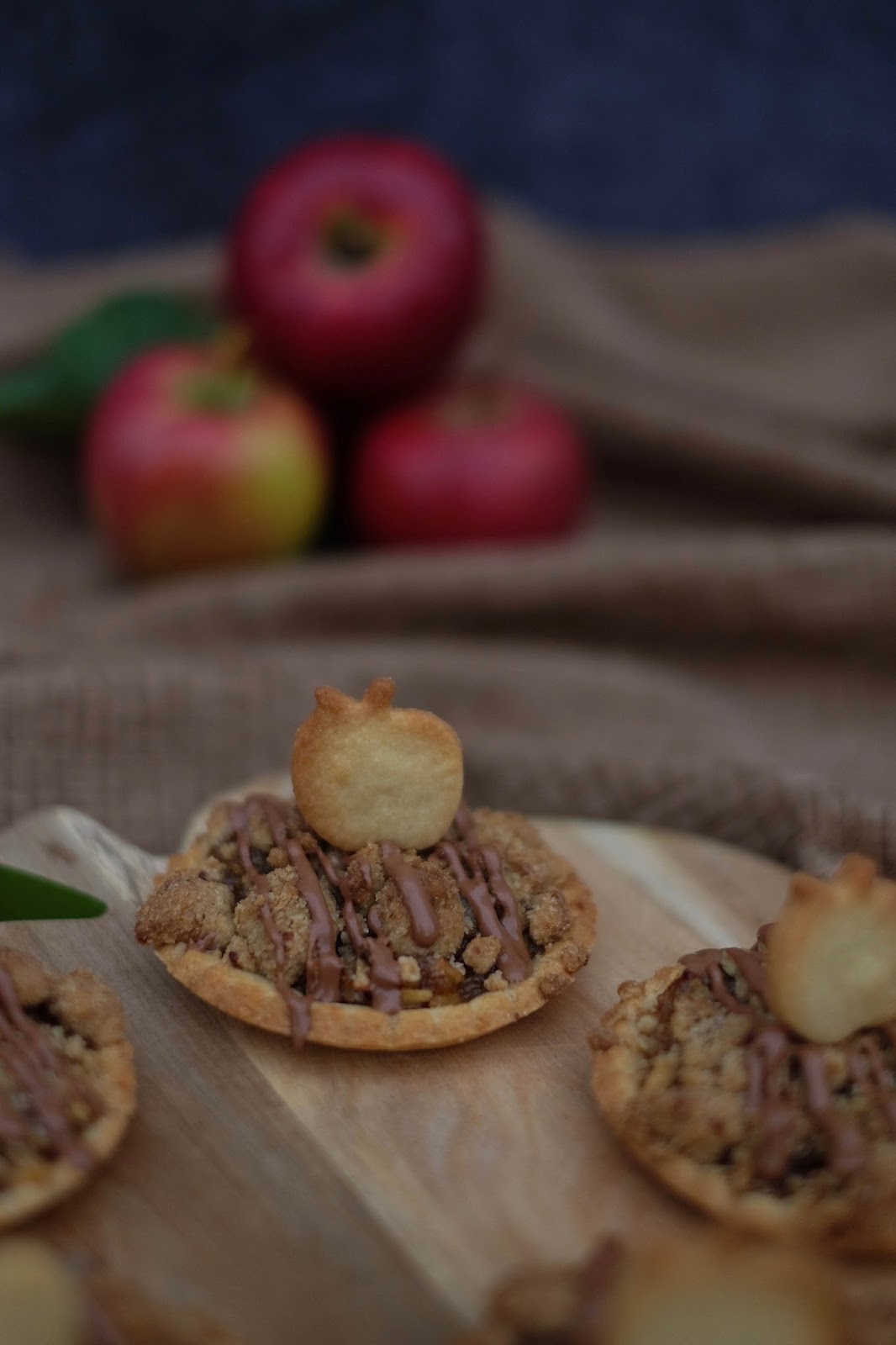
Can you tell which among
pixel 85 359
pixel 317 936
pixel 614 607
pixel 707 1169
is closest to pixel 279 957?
pixel 317 936

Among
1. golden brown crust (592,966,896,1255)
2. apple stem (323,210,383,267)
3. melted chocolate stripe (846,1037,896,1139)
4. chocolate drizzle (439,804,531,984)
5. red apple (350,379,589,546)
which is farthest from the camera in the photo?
apple stem (323,210,383,267)

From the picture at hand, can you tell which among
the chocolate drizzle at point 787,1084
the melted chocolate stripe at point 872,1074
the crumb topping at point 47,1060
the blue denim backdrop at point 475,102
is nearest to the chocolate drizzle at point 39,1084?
the crumb topping at point 47,1060

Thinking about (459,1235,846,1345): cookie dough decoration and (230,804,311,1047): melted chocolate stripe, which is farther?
(230,804,311,1047): melted chocolate stripe

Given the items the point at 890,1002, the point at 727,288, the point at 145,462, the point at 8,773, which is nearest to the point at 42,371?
the point at 145,462

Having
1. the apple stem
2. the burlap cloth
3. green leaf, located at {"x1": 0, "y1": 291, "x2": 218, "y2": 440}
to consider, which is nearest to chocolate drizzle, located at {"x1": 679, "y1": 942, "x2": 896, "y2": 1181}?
the burlap cloth

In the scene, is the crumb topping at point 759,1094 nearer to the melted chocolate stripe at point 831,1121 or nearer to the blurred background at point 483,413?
the melted chocolate stripe at point 831,1121

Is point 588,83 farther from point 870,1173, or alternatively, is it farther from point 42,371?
point 870,1173

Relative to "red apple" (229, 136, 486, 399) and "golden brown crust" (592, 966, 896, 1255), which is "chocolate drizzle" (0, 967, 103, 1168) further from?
"red apple" (229, 136, 486, 399)
